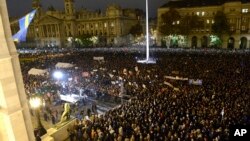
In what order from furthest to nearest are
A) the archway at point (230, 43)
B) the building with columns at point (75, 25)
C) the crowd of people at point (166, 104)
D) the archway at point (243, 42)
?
the building with columns at point (75, 25) < the archway at point (230, 43) < the archway at point (243, 42) < the crowd of people at point (166, 104)

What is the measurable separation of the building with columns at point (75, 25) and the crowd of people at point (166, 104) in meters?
62.9

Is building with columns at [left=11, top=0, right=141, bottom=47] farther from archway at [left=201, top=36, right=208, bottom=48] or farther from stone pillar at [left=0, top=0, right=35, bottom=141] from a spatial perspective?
stone pillar at [left=0, top=0, right=35, bottom=141]

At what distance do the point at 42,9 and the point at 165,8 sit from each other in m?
67.3

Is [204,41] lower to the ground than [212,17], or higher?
lower

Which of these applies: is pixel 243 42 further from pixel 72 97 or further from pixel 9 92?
pixel 9 92

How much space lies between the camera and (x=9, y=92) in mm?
6750

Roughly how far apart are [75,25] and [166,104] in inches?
3352

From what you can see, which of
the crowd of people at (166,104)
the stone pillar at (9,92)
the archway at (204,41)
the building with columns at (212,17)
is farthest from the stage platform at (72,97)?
the archway at (204,41)

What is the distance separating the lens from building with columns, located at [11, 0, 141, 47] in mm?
86062

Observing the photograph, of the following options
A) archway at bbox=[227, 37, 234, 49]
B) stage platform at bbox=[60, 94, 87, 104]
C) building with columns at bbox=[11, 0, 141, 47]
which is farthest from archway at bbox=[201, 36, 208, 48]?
stage platform at bbox=[60, 94, 87, 104]

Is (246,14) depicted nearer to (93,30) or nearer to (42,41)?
(93,30)

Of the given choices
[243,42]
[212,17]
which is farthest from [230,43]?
[212,17]

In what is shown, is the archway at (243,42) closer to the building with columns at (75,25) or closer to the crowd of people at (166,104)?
the crowd of people at (166,104)

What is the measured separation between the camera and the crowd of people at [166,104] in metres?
11.7
